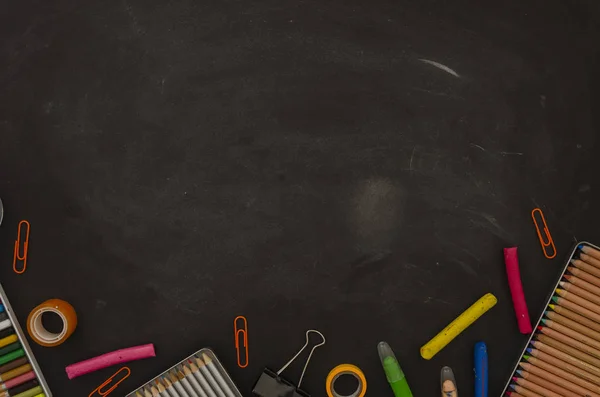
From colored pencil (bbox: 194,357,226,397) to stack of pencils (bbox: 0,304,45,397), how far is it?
45 cm

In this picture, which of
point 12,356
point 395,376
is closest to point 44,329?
point 12,356

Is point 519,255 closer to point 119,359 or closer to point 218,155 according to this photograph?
point 218,155

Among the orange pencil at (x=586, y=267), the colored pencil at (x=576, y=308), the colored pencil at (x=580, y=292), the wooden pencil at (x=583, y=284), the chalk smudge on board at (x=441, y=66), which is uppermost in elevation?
the chalk smudge on board at (x=441, y=66)

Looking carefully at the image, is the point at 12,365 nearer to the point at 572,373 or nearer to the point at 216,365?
the point at 216,365

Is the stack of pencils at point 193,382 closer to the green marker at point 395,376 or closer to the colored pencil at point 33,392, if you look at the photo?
the colored pencil at point 33,392

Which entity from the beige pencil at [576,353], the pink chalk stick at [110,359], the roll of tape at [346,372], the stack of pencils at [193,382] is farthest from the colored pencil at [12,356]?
the beige pencil at [576,353]

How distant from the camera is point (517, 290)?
1715 mm

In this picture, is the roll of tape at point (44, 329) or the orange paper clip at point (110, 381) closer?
the roll of tape at point (44, 329)

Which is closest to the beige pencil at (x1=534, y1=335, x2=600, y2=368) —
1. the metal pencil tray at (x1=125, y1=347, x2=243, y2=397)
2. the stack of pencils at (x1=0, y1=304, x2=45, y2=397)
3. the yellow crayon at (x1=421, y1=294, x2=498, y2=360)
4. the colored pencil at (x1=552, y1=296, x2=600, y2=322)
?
the colored pencil at (x1=552, y1=296, x2=600, y2=322)

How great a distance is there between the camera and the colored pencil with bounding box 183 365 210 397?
65.5 inches

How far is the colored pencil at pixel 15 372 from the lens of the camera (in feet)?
5.51

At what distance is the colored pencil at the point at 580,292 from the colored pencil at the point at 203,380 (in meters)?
1.01

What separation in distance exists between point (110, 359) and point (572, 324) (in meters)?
1.30

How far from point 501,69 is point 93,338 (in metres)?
1.39
